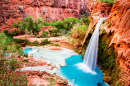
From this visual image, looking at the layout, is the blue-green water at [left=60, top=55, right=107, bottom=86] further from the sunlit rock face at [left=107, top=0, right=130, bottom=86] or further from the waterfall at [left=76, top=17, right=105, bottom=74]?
the sunlit rock face at [left=107, top=0, right=130, bottom=86]

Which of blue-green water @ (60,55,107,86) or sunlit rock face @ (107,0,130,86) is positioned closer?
sunlit rock face @ (107,0,130,86)

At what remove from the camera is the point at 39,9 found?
3366 cm

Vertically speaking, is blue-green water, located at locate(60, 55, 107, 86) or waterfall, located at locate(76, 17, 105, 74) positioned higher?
waterfall, located at locate(76, 17, 105, 74)

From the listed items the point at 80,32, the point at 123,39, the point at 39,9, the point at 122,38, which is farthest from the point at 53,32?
the point at 123,39

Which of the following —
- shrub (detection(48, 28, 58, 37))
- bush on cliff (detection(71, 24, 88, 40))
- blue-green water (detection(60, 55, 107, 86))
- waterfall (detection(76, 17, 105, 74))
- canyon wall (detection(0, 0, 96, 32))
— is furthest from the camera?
canyon wall (detection(0, 0, 96, 32))

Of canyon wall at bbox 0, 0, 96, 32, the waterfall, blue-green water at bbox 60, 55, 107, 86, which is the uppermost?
canyon wall at bbox 0, 0, 96, 32

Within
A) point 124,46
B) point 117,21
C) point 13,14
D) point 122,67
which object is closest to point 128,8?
point 117,21

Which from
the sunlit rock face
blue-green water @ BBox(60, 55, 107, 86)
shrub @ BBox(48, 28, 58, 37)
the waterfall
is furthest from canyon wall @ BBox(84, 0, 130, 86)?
shrub @ BBox(48, 28, 58, 37)

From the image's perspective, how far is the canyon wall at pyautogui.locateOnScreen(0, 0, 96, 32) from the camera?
27.9 meters

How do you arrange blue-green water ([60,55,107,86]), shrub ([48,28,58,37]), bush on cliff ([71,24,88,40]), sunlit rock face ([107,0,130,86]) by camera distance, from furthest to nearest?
shrub ([48,28,58,37])
bush on cliff ([71,24,88,40])
blue-green water ([60,55,107,86])
sunlit rock face ([107,0,130,86])

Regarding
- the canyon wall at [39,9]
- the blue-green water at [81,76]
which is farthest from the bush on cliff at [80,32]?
the canyon wall at [39,9]

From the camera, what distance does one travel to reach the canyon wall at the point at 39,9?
2789 centimetres

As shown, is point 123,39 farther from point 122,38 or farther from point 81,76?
point 81,76

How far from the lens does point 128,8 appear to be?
22.0 feet
